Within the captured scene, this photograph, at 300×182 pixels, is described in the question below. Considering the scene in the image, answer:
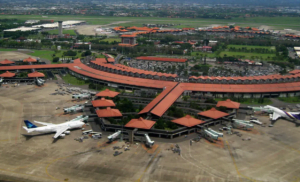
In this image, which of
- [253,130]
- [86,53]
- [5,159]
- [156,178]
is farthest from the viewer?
[86,53]

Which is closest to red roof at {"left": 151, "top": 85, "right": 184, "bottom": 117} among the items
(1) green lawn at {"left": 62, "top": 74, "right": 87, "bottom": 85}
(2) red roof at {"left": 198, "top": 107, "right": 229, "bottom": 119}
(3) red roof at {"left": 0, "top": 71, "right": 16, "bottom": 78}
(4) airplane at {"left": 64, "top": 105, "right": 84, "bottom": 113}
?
(2) red roof at {"left": 198, "top": 107, "right": 229, "bottom": 119}

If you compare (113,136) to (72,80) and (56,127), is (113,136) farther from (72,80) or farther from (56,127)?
(72,80)

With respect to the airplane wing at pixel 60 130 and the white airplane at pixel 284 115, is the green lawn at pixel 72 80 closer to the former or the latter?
the airplane wing at pixel 60 130

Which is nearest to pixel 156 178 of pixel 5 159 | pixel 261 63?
pixel 5 159

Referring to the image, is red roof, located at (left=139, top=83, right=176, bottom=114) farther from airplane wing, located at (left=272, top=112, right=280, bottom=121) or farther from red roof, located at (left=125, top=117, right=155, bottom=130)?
airplane wing, located at (left=272, top=112, right=280, bottom=121)

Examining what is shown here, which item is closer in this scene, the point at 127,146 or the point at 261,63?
the point at 127,146

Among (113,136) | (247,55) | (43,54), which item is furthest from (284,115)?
(43,54)

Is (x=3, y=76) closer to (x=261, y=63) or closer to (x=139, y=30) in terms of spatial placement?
(x=261, y=63)
